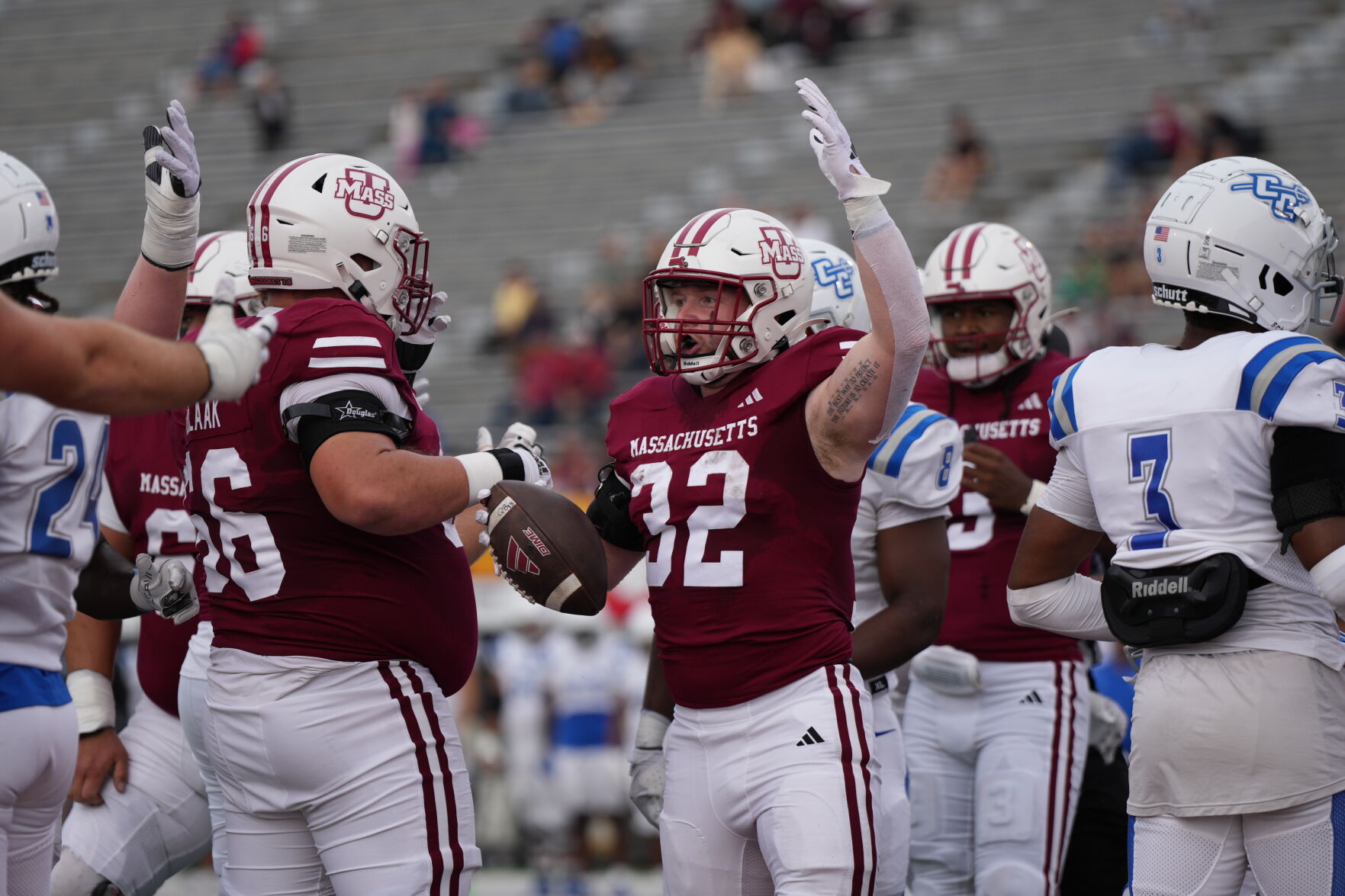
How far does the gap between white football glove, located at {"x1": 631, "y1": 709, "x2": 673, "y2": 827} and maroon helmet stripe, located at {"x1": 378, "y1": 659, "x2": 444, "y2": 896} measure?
33.3 inches

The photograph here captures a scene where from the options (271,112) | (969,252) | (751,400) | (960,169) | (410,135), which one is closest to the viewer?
(751,400)

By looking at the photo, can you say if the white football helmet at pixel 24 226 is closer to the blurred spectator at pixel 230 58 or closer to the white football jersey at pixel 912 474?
the white football jersey at pixel 912 474

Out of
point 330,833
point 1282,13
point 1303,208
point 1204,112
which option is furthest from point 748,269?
point 1282,13

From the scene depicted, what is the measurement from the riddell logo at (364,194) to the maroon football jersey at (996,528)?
7.56ft

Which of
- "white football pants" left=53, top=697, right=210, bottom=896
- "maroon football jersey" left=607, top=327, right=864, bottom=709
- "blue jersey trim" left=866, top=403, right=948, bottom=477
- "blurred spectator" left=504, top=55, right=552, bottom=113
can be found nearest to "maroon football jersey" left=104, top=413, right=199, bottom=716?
"white football pants" left=53, top=697, right=210, bottom=896

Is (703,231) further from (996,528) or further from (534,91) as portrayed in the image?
(534,91)

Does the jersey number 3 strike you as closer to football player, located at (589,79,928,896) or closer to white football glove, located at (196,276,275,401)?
football player, located at (589,79,928,896)

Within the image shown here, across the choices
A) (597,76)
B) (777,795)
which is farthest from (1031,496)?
(597,76)

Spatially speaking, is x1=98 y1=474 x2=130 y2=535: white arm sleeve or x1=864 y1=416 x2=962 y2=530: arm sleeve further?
x1=98 y1=474 x2=130 y2=535: white arm sleeve

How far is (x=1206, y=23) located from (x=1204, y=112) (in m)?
2.24

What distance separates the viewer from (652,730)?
4.38 metres

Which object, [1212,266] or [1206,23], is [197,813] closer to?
[1212,266]

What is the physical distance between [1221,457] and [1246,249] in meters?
0.52

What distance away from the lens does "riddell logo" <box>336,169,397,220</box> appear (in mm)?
3787
